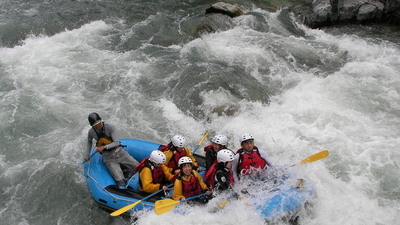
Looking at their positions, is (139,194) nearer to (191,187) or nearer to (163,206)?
(163,206)

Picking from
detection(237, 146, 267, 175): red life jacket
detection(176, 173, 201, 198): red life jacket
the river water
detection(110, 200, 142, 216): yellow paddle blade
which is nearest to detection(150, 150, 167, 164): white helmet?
detection(176, 173, 201, 198): red life jacket

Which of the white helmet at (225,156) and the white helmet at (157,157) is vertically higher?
the white helmet at (225,156)

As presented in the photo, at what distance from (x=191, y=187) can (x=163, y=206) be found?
0.49m

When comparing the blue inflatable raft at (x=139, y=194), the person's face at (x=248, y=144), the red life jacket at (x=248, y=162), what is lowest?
the blue inflatable raft at (x=139, y=194)

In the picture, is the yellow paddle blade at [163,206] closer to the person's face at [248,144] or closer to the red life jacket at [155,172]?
the red life jacket at [155,172]

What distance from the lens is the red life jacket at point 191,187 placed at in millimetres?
5004

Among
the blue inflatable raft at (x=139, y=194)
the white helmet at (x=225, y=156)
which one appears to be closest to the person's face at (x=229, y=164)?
the white helmet at (x=225, y=156)

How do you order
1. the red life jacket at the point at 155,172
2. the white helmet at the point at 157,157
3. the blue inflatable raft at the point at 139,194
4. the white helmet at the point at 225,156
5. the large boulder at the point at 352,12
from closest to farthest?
the blue inflatable raft at the point at 139,194 < the white helmet at the point at 225,156 < the white helmet at the point at 157,157 < the red life jacket at the point at 155,172 < the large boulder at the point at 352,12

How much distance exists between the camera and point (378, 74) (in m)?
9.12

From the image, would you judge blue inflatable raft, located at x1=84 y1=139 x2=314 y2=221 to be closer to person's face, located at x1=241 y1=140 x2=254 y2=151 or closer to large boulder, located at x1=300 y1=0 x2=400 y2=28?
person's face, located at x1=241 y1=140 x2=254 y2=151

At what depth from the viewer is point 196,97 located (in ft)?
28.8

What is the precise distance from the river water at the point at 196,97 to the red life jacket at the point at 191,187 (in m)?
0.34

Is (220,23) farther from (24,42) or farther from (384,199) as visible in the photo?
(384,199)

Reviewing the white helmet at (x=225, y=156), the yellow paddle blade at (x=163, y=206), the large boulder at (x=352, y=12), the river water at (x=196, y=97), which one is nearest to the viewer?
the yellow paddle blade at (x=163, y=206)
